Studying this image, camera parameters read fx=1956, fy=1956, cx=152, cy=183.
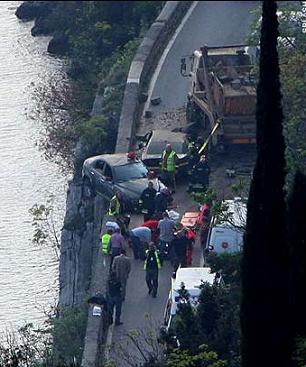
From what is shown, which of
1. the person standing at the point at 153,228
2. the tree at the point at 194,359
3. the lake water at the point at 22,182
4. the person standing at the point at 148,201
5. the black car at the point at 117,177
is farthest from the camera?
the lake water at the point at 22,182

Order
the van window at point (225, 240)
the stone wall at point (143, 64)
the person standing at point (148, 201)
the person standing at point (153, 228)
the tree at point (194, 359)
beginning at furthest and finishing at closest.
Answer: the stone wall at point (143, 64), the person standing at point (148, 201), the person standing at point (153, 228), the van window at point (225, 240), the tree at point (194, 359)

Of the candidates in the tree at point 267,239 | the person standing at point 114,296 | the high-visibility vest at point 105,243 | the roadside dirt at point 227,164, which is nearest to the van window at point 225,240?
the high-visibility vest at point 105,243

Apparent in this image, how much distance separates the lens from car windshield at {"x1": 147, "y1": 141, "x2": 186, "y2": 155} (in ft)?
124

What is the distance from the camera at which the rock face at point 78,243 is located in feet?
121

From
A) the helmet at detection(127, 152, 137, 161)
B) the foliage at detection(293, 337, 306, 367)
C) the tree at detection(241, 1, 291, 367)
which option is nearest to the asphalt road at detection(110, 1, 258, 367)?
the helmet at detection(127, 152, 137, 161)

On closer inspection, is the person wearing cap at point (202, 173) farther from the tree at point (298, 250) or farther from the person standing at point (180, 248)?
the tree at point (298, 250)

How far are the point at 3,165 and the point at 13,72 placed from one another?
337 inches

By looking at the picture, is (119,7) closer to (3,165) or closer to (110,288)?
(3,165)

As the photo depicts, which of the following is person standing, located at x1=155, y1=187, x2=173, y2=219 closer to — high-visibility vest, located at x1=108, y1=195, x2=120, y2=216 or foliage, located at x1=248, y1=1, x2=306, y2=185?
high-visibility vest, located at x1=108, y1=195, x2=120, y2=216

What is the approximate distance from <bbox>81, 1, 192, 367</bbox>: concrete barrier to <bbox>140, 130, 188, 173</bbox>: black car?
2.53 feet

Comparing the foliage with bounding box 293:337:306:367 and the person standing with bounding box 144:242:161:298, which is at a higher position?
the foliage with bounding box 293:337:306:367

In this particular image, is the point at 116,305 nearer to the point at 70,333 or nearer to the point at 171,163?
the point at 70,333

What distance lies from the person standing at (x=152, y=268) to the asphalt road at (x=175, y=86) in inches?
7.7

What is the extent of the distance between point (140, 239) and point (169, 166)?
408 cm
